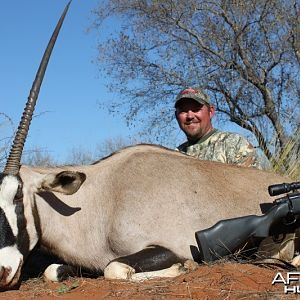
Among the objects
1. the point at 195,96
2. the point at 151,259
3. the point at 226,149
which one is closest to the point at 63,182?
the point at 151,259

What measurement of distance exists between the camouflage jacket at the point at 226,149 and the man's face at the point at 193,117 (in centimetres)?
13

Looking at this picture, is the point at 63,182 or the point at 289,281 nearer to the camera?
the point at 289,281

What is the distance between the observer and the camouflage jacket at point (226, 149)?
674 cm

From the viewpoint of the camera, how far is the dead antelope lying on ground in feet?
14.9

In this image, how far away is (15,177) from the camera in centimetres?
468

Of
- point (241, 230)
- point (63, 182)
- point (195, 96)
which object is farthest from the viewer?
point (195, 96)

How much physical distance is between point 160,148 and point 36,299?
6.67 feet

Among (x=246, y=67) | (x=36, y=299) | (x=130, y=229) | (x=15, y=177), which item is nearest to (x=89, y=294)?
(x=36, y=299)

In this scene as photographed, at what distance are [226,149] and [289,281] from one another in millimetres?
3164

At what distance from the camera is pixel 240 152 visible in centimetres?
674

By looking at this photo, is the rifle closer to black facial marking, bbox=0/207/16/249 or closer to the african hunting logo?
the african hunting logo

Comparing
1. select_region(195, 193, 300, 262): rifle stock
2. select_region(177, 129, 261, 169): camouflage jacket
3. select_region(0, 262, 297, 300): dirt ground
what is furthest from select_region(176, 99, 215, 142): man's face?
select_region(0, 262, 297, 300): dirt ground

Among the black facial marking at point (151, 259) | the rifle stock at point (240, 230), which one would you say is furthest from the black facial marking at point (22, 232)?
the rifle stock at point (240, 230)

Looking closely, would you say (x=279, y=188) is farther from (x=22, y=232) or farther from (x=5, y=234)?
(x=5, y=234)
